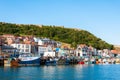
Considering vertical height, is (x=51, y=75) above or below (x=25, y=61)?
below

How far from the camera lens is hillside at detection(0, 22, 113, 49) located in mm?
169375

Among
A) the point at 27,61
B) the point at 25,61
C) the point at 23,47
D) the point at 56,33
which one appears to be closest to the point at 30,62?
the point at 27,61

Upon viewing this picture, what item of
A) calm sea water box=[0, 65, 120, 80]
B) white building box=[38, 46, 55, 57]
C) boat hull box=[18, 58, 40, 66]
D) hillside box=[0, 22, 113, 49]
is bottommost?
calm sea water box=[0, 65, 120, 80]

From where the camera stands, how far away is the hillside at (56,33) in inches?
6668

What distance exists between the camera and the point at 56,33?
180 m

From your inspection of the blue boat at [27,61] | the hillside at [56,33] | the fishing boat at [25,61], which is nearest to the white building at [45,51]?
the blue boat at [27,61]

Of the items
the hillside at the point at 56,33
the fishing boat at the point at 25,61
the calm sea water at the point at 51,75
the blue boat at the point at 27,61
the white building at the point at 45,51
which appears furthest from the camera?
the hillside at the point at 56,33

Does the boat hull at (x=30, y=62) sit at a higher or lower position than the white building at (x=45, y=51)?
lower

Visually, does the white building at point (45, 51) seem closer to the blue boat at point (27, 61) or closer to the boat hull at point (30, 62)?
the boat hull at point (30, 62)

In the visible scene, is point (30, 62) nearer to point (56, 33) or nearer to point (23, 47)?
point (23, 47)

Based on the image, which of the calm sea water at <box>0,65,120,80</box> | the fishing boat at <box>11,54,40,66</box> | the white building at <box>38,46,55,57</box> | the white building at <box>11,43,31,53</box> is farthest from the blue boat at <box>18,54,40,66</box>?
the white building at <box>38,46,55,57</box>

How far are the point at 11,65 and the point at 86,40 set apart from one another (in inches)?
3727

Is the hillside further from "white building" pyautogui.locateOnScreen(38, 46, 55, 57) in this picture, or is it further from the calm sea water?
the calm sea water

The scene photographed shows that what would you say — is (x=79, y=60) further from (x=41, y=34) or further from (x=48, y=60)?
(x=41, y=34)
